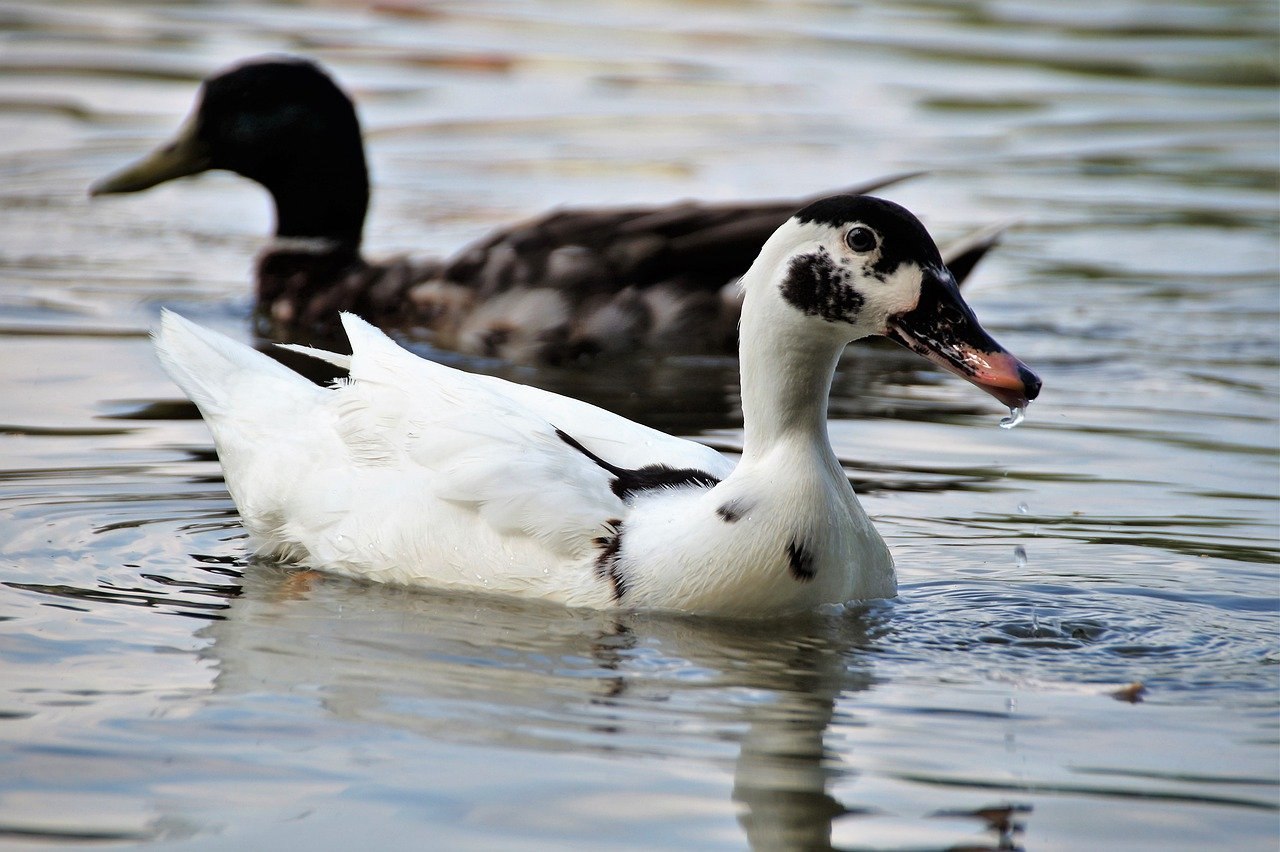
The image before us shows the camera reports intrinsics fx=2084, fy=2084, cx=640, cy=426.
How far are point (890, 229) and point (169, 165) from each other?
570 centimetres

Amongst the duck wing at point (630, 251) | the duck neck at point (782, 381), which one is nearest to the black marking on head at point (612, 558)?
the duck neck at point (782, 381)

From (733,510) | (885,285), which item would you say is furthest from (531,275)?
(885,285)

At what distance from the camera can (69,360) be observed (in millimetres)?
8789

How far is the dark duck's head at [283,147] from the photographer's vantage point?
10.0m

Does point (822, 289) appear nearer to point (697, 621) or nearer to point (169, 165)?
point (697, 621)

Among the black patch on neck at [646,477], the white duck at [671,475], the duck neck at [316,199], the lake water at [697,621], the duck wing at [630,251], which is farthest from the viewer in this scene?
the duck neck at [316,199]

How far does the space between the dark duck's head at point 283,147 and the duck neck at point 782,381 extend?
498 cm

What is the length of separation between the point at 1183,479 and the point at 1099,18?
14.9m

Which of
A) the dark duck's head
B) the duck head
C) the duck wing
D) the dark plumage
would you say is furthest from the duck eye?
the dark duck's head

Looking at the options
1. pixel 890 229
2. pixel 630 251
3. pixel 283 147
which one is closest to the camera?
pixel 890 229

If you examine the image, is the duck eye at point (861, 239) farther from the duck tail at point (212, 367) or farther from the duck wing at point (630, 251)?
the duck wing at point (630, 251)

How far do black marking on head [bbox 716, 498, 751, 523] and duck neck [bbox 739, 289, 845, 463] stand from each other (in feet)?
0.54

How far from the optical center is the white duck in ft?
17.5

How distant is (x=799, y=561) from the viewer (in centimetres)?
545
